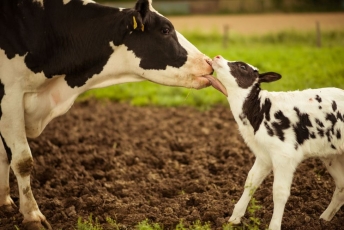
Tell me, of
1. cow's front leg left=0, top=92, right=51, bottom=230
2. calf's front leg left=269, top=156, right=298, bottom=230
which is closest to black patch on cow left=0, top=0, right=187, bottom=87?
cow's front leg left=0, top=92, right=51, bottom=230

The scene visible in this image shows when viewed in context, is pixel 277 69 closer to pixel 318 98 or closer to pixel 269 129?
pixel 318 98

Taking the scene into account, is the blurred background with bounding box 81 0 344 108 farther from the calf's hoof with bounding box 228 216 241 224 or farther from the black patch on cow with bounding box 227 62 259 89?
the calf's hoof with bounding box 228 216 241 224

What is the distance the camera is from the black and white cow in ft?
21.1

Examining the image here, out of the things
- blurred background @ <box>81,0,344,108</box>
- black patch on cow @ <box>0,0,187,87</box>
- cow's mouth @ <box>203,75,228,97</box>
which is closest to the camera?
cow's mouth @ <box>203,75,228,97</box>

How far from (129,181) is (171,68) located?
174 centimetres

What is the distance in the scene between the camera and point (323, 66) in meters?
14.4

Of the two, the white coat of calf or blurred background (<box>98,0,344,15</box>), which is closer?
the white coat of calf

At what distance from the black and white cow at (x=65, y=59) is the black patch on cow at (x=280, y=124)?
89 centimetres

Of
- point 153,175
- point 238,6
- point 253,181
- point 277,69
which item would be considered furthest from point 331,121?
point 238,6

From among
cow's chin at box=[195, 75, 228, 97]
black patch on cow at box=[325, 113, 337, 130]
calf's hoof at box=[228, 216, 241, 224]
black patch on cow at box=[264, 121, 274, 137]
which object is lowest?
calf's hoof at box=[228, 216, 241, 224]

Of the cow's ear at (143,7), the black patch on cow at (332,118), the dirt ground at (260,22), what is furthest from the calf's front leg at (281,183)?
the dirt ground at (260,22)

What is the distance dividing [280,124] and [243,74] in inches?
24.4

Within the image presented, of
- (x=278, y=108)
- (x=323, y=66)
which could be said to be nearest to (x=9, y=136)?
(x=278, y=108)

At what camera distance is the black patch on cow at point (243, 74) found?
5977 millimetres
